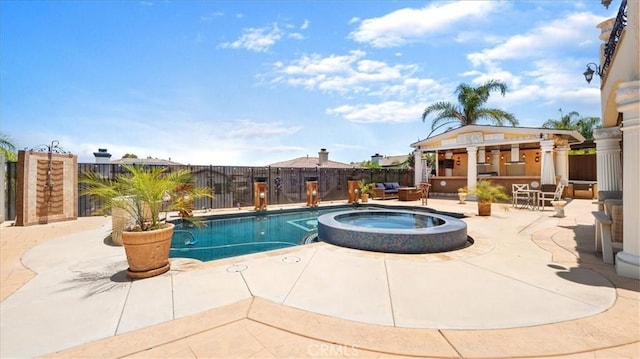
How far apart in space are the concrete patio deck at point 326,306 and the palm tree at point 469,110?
16.9m

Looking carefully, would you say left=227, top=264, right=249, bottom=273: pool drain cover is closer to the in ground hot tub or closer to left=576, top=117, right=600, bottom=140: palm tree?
the in ground hot tub

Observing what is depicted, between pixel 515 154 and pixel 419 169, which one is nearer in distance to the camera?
pixel 515 154

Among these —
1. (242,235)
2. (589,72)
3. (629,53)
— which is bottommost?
(242,235)

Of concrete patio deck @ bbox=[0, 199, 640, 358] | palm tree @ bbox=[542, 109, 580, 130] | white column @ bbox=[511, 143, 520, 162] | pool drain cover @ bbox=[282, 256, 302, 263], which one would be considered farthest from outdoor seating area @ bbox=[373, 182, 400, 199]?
palm tree @ bbox=[542, 109, 580, 130]

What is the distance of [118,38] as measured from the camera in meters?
8.45

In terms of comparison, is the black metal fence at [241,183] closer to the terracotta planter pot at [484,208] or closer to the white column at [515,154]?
the terracotta planter pot at [484,208]

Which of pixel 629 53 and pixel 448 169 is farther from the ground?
pixel 629 53

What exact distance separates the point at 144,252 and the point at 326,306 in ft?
8.75

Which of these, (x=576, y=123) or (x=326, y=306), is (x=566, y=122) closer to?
(x=576, y=123)

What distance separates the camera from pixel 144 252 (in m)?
3.80

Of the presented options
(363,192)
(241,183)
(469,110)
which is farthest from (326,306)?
(469,110)

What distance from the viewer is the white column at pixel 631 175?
357cm

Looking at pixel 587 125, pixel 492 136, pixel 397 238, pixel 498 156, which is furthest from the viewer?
pixel 587 125

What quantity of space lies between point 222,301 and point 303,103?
14551mm
